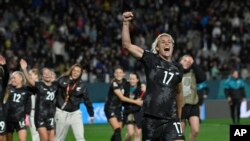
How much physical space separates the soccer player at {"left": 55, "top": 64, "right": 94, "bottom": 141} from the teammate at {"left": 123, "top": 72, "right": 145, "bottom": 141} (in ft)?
5.64

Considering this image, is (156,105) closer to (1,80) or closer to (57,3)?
(1,80)

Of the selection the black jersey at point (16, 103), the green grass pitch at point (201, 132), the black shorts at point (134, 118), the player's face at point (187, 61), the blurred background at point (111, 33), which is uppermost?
the blurred background at point (111, 33)

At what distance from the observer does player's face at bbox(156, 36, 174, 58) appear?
12242 millimetres

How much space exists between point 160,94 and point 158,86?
0.13 metres

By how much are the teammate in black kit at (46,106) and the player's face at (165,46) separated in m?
6.00

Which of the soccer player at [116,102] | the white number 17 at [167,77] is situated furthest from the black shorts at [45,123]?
the white number 17 at [167,77]

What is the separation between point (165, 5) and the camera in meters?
42.8

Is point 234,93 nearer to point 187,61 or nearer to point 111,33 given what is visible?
point 111,33

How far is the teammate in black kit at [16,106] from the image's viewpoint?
1777 cm

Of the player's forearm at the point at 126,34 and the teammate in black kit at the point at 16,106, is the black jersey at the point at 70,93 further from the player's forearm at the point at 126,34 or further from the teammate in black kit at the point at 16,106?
the player's forearm at the point at 126,34

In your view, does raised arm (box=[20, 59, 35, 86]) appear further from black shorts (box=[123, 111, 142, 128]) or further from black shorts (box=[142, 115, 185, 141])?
black shorts (box=[142, 115, 185, 141])

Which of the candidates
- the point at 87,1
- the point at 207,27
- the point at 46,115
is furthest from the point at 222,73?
the point at 46,115

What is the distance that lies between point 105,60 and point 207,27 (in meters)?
7.25

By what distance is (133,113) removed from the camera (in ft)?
64.4
